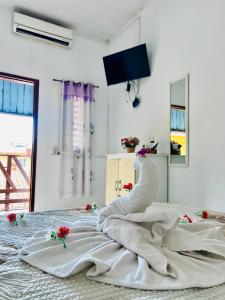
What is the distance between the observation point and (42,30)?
3240 millimetres

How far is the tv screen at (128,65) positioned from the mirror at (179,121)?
0.54 meters

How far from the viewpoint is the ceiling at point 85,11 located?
9.88 ft

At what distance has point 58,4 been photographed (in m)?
3.04

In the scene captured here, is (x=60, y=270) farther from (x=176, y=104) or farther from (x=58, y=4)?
(x=58, y=4)

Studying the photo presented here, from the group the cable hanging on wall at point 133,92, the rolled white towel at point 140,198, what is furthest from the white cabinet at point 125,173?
the rolled white towel at point 140,198

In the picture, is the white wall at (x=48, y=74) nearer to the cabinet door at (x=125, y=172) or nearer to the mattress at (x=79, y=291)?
the cabinet door at (x=125, y=172)

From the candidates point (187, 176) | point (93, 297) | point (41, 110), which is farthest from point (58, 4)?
point (93, 297)

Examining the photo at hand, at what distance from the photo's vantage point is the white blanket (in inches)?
26.3

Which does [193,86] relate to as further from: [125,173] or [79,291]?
[79,291]

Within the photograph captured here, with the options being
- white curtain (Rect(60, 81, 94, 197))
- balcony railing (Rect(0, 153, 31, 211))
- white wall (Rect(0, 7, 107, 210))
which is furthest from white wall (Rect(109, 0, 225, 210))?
balcony railing (Rect(0, 153, 31, 211))

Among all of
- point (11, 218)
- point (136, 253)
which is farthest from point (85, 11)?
point (136, 253)

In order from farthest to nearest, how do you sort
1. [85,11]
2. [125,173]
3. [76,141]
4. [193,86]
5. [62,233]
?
[76,141]
[85,11]
[125,173]
[193,86]
[62,233]

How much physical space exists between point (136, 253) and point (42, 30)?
3.31m

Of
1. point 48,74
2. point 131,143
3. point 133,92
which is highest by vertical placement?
point 48,74
